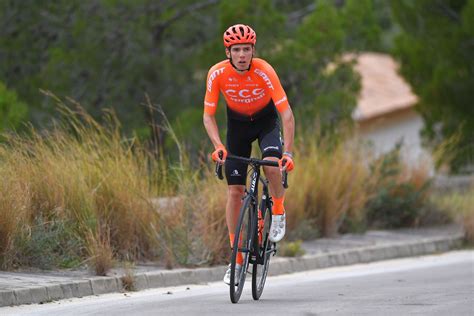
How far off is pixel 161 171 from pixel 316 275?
84.1 inches

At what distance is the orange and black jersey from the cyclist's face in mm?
108

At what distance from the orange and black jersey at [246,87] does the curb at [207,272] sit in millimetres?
2055

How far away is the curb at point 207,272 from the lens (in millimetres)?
9758

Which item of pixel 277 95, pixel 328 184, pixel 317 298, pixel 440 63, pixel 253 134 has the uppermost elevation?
pixel 440 63

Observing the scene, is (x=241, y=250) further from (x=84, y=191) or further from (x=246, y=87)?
(x=84, y=191)

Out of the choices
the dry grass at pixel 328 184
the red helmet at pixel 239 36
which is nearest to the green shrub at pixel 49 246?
the red helmet at pixel 239 36

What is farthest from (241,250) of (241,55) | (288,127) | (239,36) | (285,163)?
(239,36)

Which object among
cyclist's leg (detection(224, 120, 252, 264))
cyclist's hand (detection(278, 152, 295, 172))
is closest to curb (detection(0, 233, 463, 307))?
cyclist's leg (detection(224, 120, 252, 264))

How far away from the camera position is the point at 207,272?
12.1m

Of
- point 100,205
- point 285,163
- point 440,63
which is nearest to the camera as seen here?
point 285,163

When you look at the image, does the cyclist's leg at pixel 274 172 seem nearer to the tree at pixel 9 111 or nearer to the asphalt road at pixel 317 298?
the asphalt road at pixel 317 298

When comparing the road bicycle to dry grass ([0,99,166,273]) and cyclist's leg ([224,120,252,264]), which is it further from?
dry grass ([0,99,166,273])

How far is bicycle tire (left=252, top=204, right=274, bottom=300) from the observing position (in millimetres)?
9844

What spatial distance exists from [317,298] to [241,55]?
2248 mm
